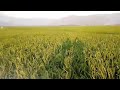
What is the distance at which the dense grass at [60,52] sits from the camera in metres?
3.32

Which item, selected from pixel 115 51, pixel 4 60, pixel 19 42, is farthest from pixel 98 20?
pixel 4 60

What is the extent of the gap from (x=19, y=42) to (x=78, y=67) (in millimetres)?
815

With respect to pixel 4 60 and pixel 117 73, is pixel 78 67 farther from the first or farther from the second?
pixel 4 60

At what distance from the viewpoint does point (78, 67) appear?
11.0 feet

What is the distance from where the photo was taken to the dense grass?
10.9 feet

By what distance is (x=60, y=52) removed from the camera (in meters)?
3.40

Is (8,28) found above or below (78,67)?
above
